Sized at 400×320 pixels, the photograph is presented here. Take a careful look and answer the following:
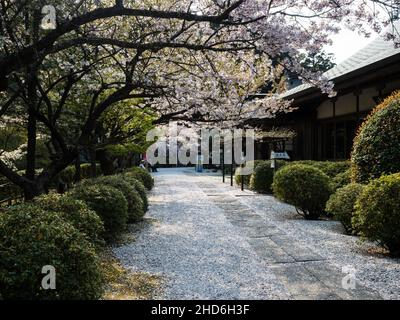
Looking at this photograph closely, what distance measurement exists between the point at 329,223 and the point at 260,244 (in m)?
2.86

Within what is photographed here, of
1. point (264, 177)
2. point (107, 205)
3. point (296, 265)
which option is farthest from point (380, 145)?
point (264, 177)

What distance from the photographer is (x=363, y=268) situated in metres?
5.59

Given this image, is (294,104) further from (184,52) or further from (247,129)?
(184,52)

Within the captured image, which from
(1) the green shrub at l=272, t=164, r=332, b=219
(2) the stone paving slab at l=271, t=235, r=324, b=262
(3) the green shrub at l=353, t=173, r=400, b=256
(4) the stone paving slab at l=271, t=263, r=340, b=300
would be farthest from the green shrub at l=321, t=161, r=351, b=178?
(4) the stone paving slab at l=271, t=263, r=340, b=300

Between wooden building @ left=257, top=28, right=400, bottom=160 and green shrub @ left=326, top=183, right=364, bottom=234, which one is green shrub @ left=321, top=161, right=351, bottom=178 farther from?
green shrub @ left=326, top=183, right=364, bottom=234

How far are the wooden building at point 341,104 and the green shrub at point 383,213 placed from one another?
3.29m

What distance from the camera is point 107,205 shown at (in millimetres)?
6945

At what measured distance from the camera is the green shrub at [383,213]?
6.00 metres

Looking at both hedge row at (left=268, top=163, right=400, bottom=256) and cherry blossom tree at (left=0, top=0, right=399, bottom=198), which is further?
hedge row at (left=268, top=163, right=400, bottom=256)

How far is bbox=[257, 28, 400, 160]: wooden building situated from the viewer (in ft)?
32.3

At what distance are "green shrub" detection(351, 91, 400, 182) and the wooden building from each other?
1.17 meters

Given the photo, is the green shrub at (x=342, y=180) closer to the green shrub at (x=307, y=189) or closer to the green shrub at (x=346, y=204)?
the green shrub at (x=307, y=189)

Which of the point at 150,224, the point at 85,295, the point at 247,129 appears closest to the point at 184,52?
the point at 150,224

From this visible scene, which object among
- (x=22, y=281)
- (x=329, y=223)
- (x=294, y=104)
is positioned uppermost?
(x=294, y=104)
